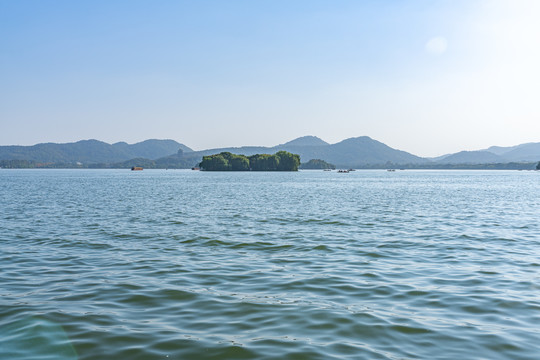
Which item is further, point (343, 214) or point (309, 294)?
point (343, 214)

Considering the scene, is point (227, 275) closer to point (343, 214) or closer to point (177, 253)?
point (177, 253)

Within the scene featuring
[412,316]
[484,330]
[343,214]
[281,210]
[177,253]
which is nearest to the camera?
[484,330]

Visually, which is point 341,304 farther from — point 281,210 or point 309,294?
point 281,210

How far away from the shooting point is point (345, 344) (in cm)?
1003

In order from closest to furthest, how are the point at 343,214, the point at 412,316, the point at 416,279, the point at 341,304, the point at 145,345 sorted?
the point at 145,345 → the point at 412,316 → the point at 341,304 → the point at 416,279 → the point at 343,214

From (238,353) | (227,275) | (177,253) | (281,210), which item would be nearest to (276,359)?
(238,353)

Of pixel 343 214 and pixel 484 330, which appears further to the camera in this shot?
pixel 343 214

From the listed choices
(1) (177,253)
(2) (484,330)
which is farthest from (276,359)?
(1) (177,253)

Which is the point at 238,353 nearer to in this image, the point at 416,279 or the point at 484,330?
the point at 484,330

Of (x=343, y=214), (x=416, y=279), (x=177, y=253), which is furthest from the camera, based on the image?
(x=343, y=214)

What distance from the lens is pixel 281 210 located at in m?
44.7

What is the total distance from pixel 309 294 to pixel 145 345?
5.98 meters

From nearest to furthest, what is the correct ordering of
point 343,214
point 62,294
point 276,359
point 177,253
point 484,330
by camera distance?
point 276,359 < point 484,330 < point 62,294 < point 177,253 < point 343,214

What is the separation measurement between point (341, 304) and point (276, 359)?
4408 mm
